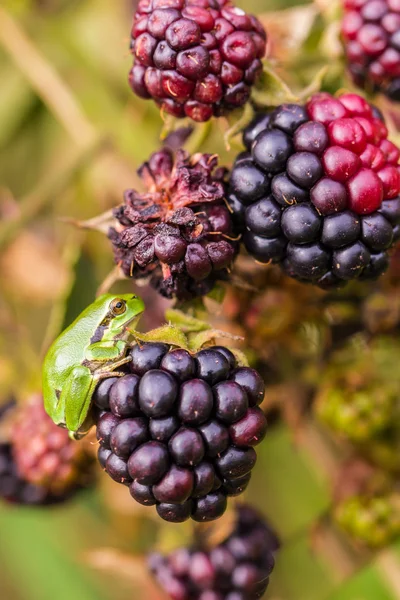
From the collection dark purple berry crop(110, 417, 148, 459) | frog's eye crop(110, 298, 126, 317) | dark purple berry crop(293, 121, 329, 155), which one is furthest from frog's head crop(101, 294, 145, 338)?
dark purple berry crop(293, 121, 329, 155)

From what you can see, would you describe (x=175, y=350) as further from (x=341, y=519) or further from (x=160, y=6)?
(x=341, y=519)

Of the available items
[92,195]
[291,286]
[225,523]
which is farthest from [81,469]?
[92,195]

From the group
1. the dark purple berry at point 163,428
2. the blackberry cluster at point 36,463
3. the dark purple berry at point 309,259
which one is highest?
the dark purple berry at point 163,428

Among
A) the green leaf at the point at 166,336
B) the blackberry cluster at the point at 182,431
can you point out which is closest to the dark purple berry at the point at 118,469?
the blackberry cluster at the point at 182,431

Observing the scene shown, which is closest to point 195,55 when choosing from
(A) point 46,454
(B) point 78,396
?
(B) point 78,396

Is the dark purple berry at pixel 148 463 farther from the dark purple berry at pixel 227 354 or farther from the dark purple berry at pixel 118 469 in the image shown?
the dark purple berry at pixel 227 354

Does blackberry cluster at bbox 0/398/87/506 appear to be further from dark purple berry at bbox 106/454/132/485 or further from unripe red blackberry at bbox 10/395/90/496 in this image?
dark purple berry at bbox 106/454/132/485

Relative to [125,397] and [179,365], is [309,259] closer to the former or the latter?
[179,365]
